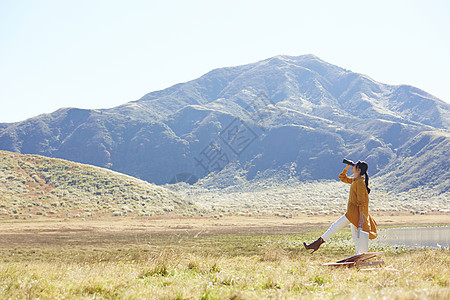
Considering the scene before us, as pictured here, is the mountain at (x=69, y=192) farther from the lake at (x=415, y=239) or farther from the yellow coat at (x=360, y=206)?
the yellow coat at (x=360, y=206)

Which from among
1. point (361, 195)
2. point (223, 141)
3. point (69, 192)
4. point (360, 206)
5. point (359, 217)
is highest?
point (361, 195)

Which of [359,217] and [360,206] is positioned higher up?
[360,206]

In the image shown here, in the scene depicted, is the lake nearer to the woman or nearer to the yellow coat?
the yellow coat

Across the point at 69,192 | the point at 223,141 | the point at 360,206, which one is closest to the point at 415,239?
the point at 360,206

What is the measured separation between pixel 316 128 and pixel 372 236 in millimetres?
150922

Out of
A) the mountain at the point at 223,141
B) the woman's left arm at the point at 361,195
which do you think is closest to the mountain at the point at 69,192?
the woman's left arm at the point at 361,195

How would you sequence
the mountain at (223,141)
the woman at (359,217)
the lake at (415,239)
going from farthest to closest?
1. the mountain at (223,141)
2. the lake at (415,239)
3. the woman at (359,217)

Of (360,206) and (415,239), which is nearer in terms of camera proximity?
(360,206)

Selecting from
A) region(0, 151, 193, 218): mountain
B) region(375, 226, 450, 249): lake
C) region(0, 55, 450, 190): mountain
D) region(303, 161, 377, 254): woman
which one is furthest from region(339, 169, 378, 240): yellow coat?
region(0, 55, 450, 190): mountain

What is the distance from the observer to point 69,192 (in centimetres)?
4694

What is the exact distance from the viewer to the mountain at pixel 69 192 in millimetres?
40844

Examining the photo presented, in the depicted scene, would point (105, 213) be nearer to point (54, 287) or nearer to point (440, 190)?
point (54, 287)

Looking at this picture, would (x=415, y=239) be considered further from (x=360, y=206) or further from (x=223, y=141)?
(x=223, y=141)

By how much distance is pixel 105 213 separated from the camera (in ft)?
141
